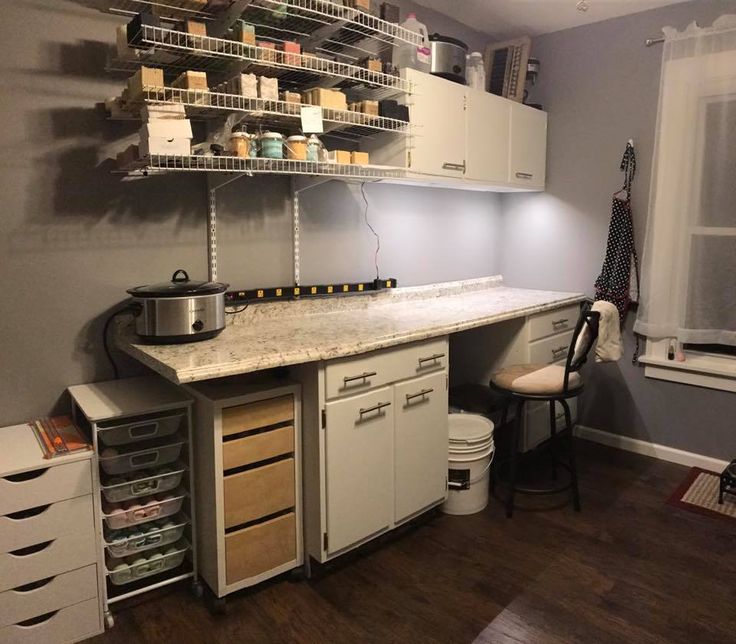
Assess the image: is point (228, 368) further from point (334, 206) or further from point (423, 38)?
point (423, 38)

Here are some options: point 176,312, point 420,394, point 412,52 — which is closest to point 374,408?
point 420,394

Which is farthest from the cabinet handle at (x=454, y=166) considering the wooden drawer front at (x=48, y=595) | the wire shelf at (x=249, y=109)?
the wooden drawer front at (x=48, y=595)

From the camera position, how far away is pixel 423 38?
2.61 metres

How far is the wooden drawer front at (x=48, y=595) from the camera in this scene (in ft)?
5.43

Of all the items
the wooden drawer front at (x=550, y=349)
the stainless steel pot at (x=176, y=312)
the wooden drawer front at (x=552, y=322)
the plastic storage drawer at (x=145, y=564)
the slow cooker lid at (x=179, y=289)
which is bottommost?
the plastic storage drawer at (x=145, y=564)

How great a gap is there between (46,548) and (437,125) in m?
2.31

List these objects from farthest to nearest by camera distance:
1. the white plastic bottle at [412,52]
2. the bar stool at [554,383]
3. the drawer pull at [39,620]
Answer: the white plastic bottle at [412,52] < the bar stool at [554,383] < the drawer pull at [39,620]

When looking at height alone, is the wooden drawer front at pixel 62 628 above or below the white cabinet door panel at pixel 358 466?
below

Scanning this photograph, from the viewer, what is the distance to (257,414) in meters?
1.86

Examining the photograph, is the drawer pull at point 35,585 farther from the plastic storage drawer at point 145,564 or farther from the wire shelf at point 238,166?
the wire shelf at point 238,166

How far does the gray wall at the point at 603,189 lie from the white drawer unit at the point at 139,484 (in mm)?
2540

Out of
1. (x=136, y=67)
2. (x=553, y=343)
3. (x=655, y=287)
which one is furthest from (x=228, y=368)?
(x=655, y=287)

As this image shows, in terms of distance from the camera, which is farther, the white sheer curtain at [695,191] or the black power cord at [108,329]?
the white sheer curtain at [695,191]

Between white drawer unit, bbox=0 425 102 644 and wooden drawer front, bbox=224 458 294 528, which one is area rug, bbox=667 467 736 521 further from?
white drawer unit, bbox=0 425 102 644
